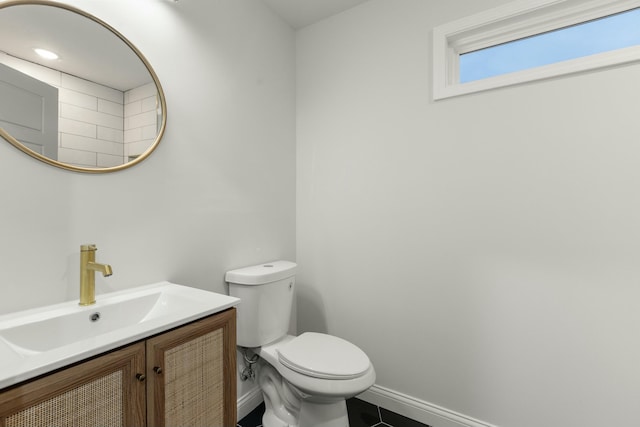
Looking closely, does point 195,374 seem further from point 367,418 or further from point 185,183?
point 367,418

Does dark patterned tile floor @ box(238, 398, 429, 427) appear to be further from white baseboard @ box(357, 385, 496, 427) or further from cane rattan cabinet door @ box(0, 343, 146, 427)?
cane rattan cabinet door @ box(0, 343, 146, 427)

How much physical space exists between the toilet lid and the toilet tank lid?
347 mm

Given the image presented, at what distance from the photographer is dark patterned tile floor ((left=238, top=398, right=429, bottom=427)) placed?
1692mm

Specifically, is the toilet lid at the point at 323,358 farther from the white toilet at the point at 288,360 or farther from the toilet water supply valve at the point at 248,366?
the toilet water supply valve at the point at 248,366

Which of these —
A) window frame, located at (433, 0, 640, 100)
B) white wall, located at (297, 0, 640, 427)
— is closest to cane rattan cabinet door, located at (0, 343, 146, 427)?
white wall, located at (297, 0, 640, 427)

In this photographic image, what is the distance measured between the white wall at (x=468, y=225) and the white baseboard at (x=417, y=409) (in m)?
0.03

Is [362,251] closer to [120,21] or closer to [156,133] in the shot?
[156,133]

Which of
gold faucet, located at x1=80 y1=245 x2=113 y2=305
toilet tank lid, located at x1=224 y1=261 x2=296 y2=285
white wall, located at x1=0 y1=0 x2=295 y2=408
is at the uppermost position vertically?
white wall, located at x1=0 y1=0 x2=295 y2=408

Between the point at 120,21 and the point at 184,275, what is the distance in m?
1.09

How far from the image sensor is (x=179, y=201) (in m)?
1.43

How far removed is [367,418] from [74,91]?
209 centimetres

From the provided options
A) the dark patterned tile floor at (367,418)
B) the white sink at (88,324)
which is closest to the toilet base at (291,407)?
the dark patterned tile floor at (367,418)

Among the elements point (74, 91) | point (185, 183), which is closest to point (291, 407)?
point (185, 183)

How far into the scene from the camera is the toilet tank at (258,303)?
61.9 inches
